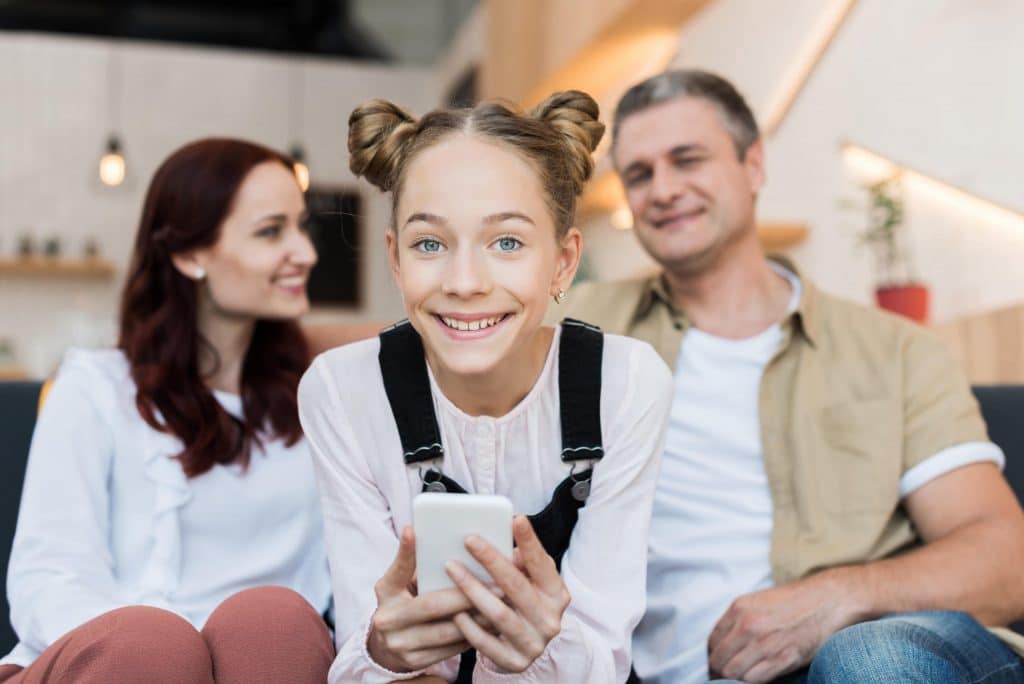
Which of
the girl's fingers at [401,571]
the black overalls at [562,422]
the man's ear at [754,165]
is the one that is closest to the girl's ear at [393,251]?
the black overalls at [562,422]

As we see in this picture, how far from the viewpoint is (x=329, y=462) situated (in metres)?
1.39

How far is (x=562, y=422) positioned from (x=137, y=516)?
30.6 inches

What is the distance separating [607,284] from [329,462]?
0.84 metres

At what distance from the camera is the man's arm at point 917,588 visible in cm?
162

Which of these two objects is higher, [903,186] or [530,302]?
[903,186]

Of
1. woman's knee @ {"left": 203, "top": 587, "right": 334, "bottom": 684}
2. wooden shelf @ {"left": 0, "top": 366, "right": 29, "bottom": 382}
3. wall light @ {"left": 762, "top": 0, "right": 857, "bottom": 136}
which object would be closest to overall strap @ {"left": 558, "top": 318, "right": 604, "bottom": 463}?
woman's knee @ {"left": 203, "top": 587, "right": 334, "bottom": 684}

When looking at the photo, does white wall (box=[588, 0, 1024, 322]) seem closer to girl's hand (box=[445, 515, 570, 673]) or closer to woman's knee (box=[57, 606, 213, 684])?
girl's hand (box=[445, 515, 570, 673])

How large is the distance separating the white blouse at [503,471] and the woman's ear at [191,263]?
66cm

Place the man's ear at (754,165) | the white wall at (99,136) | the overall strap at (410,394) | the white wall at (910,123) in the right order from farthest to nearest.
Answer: the white wall at (99,136) → the white wall at (910,123) → the man's ear at (754,165) → the overall strap at (410,394)

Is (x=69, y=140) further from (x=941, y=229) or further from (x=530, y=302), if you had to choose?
(x=530, y=302)

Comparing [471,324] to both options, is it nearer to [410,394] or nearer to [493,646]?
[410,394]

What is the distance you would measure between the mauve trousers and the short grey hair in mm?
1128

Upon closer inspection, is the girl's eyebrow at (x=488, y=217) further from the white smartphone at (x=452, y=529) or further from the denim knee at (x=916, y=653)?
the denim knee at (x=916, y=653)

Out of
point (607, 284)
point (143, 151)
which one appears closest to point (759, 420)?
point (607, 284)
